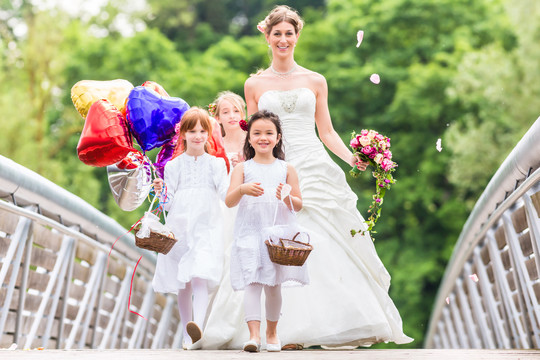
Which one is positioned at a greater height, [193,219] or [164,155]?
[164,155]

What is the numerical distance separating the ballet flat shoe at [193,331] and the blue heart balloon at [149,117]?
1259mm

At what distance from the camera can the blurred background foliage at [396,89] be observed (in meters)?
22.0

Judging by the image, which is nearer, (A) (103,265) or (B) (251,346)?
(B) (251,346)

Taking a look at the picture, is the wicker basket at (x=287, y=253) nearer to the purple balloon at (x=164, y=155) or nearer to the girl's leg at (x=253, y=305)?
the girl's leg at (x=253, y=305)

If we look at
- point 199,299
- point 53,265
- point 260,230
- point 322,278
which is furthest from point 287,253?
point 53,265

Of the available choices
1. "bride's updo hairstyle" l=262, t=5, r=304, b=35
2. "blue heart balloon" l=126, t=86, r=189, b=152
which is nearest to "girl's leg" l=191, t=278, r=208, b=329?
"blue heart balloon" l=126, t=86, r=189, b=152

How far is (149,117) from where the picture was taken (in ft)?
19.2

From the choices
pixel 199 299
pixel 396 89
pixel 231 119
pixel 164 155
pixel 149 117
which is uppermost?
pixel 396 89

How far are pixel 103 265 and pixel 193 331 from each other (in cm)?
258

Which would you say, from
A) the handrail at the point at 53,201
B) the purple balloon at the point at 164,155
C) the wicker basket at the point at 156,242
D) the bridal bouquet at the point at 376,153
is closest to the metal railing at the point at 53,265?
the handrail at the point at 53,201

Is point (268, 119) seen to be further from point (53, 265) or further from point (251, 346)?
point (53, 265)

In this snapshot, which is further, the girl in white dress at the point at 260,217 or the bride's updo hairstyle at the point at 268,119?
the bride's updo hairstyle at the point at 268,119

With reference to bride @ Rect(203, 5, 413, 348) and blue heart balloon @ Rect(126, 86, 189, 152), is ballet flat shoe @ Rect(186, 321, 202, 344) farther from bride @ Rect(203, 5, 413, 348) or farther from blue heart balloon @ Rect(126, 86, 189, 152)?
blue heart balloon @ Rect(126, 86, 189, 152)

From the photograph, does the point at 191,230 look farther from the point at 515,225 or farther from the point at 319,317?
the point at 515,225
